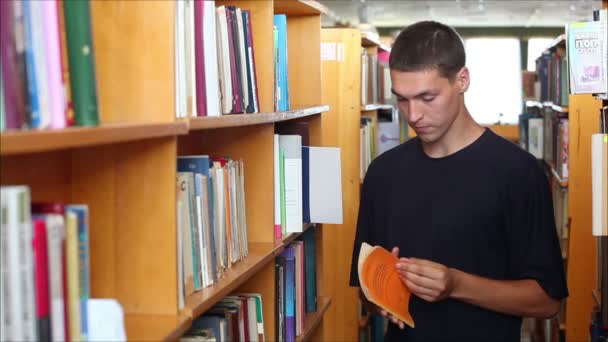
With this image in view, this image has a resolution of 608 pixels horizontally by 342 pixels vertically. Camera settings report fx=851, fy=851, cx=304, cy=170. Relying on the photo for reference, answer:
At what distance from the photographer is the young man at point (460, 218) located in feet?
7.30

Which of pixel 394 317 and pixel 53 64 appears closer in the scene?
pixel 53 64

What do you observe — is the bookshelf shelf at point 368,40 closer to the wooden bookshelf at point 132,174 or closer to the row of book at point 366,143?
the row of book at point 366,143

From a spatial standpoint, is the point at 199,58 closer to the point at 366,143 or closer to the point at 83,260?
the point at 83,260

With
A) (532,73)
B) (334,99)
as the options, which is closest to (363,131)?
(334,99)

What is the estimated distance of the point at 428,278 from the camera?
2.18 metres

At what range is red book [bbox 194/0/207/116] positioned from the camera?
6.70 ft

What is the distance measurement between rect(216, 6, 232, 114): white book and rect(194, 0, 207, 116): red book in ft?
0.71

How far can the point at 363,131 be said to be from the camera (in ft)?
17.7

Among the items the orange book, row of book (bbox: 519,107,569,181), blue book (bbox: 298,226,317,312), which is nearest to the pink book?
the orange book

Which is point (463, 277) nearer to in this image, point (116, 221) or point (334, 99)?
point (116, 221)

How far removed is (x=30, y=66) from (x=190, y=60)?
2.18 ft

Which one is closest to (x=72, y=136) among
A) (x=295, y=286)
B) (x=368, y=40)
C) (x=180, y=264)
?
(x=180, y=264)

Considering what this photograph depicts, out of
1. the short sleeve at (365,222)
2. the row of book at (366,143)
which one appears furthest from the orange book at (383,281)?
the row of book at (366,143)

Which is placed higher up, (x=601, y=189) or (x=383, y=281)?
(x=601, y=189)
